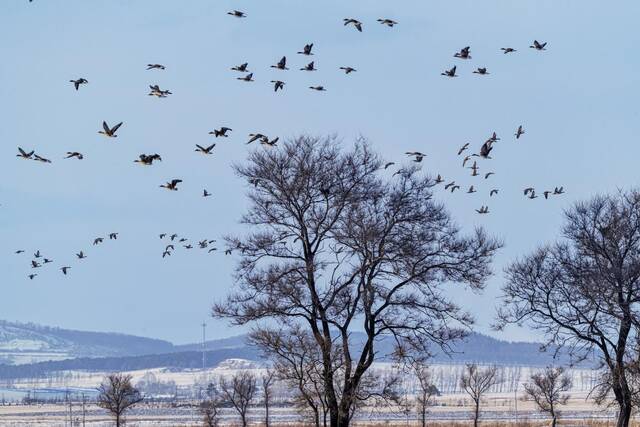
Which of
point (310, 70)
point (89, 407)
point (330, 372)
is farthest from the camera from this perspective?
point (89, 407)

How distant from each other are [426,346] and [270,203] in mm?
5698

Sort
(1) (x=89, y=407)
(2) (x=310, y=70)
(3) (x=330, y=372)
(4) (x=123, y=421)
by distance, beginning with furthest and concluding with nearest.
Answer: (1) (x=89, y=407), (4) (x=123, y=421), (2) (x=310, y=70), (3) (x=330, y=372)

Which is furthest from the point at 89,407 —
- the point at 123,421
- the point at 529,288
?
the point at 529,288

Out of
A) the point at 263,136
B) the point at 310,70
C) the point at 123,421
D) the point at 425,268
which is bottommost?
the point at 123,421

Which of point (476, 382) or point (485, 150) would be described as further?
point (476, 382)

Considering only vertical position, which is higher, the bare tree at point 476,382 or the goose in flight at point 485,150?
Answer: the goose in flight at point 485,150

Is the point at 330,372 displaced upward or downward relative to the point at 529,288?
downward

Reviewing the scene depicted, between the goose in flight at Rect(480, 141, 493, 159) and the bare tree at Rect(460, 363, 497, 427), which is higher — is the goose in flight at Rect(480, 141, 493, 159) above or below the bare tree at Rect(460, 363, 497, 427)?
above

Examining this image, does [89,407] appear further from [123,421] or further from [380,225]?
[380,225]

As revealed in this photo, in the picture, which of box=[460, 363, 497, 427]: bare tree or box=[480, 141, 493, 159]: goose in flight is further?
box=[460, 363, 497, 427]: bare tree

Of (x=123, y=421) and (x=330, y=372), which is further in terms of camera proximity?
(x=123, y=421)

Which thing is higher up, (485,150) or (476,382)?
(485,150)

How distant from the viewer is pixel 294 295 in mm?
34062

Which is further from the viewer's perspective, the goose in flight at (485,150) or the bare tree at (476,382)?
the bare tree at (476,382)
